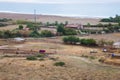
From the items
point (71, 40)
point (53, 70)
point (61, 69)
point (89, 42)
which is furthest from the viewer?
point (71, 40)

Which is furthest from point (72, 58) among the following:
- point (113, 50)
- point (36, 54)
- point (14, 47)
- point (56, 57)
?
point (14, 47)

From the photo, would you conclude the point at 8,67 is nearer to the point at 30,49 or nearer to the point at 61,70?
the point at 61,70

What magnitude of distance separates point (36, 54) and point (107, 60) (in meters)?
7.10

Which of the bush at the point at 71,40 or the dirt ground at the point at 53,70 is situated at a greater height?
the bush at the point at 71,40

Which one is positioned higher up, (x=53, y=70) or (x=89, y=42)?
(x=89, y=42)

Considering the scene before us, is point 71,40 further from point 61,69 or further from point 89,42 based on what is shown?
point 61,69

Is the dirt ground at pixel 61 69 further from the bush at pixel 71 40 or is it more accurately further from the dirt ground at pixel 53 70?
the bush at pixel 71 40

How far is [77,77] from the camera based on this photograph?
22.8 metres

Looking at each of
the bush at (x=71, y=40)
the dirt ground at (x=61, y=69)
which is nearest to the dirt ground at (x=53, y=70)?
the dirt ground at (x=61, y=69)

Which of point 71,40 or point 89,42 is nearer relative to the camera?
point 89,42

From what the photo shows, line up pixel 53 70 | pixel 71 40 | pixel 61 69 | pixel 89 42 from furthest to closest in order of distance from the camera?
1. pixel 71 40
2. pixel 89 42
3. pixel 61 69
4. pixel 53 70

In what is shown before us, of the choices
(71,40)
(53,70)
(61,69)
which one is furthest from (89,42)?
(53,70)

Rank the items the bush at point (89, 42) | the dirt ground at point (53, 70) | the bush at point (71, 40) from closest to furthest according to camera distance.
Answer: the dirt ground at point (53, 70) < the bush at point (89, 42) < the bush at point (71, 40)

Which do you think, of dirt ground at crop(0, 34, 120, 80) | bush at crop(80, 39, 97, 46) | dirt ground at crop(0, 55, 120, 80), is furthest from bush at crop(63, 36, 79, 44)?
dirt ground at crop(0, 55, 120, 80)
